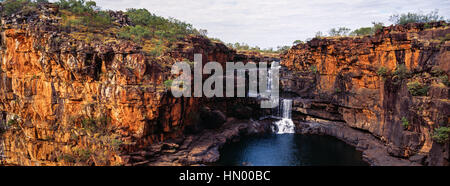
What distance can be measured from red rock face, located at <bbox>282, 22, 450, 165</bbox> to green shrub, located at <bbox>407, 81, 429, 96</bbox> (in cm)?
34

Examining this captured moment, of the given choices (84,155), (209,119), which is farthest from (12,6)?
(209,119)

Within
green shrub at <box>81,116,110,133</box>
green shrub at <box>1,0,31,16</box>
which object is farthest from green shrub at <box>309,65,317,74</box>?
green shrub at <box>1,0,31,16</box>

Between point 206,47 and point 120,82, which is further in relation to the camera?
point 206,47

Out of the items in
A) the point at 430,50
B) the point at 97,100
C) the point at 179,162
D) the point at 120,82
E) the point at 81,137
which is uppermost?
the point at 430,50

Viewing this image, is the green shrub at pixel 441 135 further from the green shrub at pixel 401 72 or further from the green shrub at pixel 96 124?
the green shrub at pixel 96 124

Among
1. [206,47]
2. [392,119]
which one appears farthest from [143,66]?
[392,119]

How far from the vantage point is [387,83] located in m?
27.8

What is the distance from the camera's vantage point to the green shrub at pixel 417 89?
917 inches

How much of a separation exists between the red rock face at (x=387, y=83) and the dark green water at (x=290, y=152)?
390 centimetres

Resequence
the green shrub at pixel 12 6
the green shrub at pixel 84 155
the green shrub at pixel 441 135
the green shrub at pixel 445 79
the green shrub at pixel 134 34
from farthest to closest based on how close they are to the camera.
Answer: the green shrub at pixel 134 34, the green shrub at pixel 12 6, the green shrub at pixel 84 155, the green shrub at pixel 445 79, the green shrub at pixel 441 135

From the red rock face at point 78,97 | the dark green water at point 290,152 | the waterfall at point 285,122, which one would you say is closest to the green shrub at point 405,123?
the dark green water at point 290,152

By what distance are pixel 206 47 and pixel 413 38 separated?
24.4 m
